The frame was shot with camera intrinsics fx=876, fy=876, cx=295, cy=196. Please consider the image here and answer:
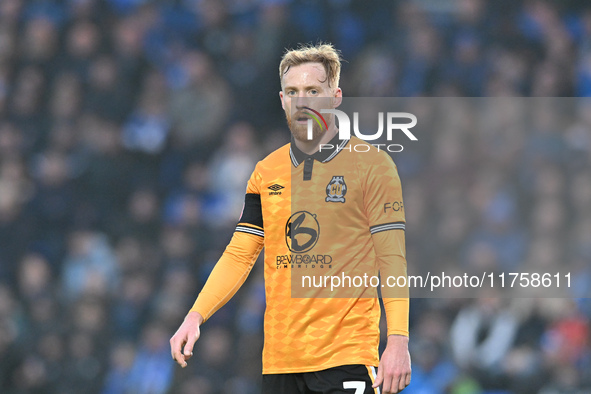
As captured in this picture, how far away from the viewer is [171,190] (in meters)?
Result: 9.14

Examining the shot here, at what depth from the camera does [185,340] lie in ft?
11.9

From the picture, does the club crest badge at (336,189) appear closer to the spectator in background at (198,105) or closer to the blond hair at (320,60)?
the blond hair at (320,60)

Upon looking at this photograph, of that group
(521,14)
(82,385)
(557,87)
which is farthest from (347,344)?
(521,14)

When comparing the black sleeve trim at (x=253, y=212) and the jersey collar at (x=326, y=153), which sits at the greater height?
the jersey collar at (x=326, y=153)

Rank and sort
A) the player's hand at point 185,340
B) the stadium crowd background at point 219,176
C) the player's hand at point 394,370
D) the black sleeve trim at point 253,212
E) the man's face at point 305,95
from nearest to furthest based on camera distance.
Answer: the player's hand at point 394,370 → the player's hand at point 185,340 → the man's face at point 305,95 → the black sleeve trim at point 253,212 → the stadium crowd background at point 219,176

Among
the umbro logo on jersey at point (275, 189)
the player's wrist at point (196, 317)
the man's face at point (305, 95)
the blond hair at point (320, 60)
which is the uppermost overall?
the blond hair at point (320, 60)

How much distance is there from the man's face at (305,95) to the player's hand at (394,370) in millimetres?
1050

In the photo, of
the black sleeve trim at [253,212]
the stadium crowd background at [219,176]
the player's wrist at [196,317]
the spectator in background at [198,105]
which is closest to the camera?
the player's wrist at [196,317]

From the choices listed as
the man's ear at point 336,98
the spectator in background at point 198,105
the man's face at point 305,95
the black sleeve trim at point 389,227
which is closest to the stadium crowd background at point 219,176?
the spectator in background at point 198,105

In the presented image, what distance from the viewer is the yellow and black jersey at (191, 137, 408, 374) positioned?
12.0ft

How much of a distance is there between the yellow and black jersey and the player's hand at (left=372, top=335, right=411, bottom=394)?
0.14m

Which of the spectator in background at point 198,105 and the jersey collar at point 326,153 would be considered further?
the spectator in background at point 198,105

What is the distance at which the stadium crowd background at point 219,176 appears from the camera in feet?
25.3

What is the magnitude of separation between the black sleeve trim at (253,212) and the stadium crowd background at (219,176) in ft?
12.0
